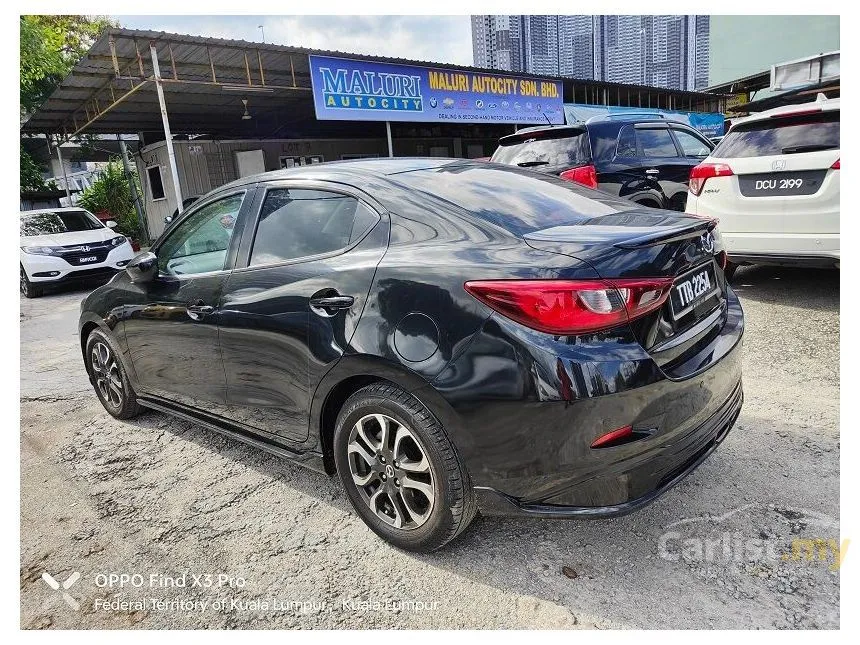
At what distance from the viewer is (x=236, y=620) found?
2141 millimetres

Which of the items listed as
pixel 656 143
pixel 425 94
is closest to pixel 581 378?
pixel 656 143

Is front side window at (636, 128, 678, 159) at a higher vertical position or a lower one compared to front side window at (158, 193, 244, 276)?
higher

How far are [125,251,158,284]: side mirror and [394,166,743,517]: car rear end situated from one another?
214 centimetres

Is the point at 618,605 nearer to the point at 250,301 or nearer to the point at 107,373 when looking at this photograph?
the point at 250,301

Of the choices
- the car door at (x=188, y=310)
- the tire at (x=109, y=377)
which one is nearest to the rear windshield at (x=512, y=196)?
the car door at (x=188, y=310)

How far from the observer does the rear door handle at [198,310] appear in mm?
2965

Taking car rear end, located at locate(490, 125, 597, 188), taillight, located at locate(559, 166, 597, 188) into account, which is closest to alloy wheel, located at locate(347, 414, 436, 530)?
car rear end, located at locate(490, 125, 597, 188)

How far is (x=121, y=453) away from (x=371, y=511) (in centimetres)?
195

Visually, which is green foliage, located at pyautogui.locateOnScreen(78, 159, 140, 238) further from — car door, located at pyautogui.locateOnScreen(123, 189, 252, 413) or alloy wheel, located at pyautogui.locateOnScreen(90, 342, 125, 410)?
car door, located at pyautogui.locateOnScreen(123, 189, 252, 413)

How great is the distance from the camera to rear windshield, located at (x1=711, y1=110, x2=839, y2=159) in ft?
15.4

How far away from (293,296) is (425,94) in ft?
47.2

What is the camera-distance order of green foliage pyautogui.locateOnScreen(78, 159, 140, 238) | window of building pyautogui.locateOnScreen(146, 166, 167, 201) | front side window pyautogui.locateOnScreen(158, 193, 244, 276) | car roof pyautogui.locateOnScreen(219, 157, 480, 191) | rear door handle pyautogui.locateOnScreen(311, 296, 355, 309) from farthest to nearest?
green foliage pyautogui.locateOnScreen(78, 159, 140, 238) < window of building pyautogui.locateOnScreen(146, 166, 167, 201) < front side window pyautogui.locateOnScreen(158, 193, 244, 276) < car roof pyautogui.locateOnScreen(219, 157, 480, 191) < rear door handle pyautogui.locateOnScreen(311, 296, 355, 309)

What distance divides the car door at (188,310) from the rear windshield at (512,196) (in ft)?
3.61

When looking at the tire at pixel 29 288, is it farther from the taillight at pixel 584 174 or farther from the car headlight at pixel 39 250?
the taillight at pixel 584 174
